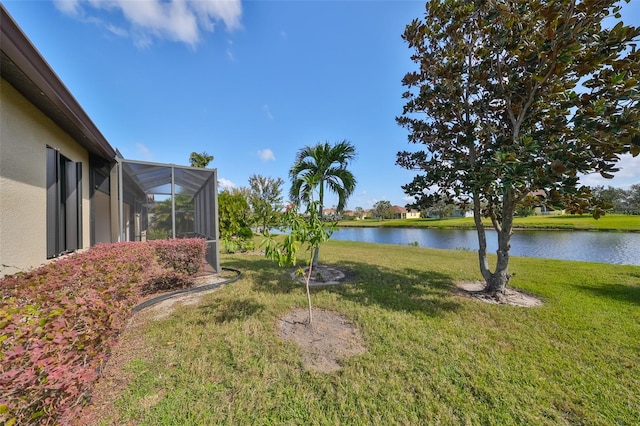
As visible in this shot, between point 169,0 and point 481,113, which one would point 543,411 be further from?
point 169,0

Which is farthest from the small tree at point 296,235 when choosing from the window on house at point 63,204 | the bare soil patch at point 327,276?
the window on house at point 63,204

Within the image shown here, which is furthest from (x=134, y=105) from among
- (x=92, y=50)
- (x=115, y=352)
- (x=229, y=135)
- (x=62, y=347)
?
(x=62, y=347)

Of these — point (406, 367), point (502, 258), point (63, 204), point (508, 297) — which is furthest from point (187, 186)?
point (508, 297)

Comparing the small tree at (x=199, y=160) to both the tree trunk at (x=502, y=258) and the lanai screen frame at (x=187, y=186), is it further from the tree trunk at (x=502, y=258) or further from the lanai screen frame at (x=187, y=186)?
the tree trunk at (x=502, y=258)

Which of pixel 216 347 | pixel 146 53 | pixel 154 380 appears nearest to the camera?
pixel 154 380

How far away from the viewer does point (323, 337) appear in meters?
3.21

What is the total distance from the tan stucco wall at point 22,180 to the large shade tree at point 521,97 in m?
5.77

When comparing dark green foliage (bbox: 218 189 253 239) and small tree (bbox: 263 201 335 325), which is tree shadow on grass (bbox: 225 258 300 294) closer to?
small tree (bbox: 263 201 335 325)

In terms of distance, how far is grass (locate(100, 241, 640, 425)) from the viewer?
1993 mm

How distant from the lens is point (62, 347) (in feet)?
4.20

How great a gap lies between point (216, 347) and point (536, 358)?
145 inches

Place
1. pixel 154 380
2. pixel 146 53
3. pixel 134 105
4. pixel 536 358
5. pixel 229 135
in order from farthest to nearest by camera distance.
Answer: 1. pixel 229 135
2. pixel 134 105
3. pixel 146 53
4. pixel 536 358
5. pixel 154 380

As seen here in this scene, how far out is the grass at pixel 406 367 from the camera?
6.54 ft

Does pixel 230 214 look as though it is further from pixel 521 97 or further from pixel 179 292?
pixel 521 97
